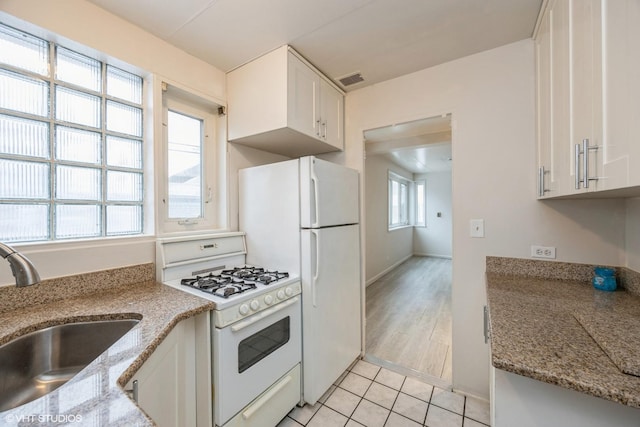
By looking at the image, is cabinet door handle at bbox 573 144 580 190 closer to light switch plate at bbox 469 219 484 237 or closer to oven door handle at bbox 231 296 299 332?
light switch plate at bbox 469 219 484 237

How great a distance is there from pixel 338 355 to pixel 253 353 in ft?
2.72

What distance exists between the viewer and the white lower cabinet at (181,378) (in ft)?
3.18

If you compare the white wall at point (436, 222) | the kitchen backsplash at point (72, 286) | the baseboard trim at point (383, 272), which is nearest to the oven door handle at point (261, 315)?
the kitchen backsplash at point (72, 286)

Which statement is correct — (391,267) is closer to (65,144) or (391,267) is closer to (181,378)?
(181,378)

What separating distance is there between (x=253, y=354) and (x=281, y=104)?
1.58 m

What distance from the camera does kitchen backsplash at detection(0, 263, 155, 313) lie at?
114 cm

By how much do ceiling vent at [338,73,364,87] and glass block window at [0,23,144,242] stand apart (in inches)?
59.7

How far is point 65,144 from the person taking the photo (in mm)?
1392

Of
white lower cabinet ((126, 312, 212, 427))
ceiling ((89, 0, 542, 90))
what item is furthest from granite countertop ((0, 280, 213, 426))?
ceiling ((89, 0, 542, 90))

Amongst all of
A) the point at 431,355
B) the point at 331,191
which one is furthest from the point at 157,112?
the point at 431,355

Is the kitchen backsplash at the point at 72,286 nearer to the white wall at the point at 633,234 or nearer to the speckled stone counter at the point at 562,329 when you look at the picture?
the speckled stone counter at the point at 562,329

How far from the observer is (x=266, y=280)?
1559mm

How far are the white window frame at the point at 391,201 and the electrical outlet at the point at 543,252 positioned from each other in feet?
12.6

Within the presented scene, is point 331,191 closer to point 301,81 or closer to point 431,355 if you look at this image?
point 301,81
